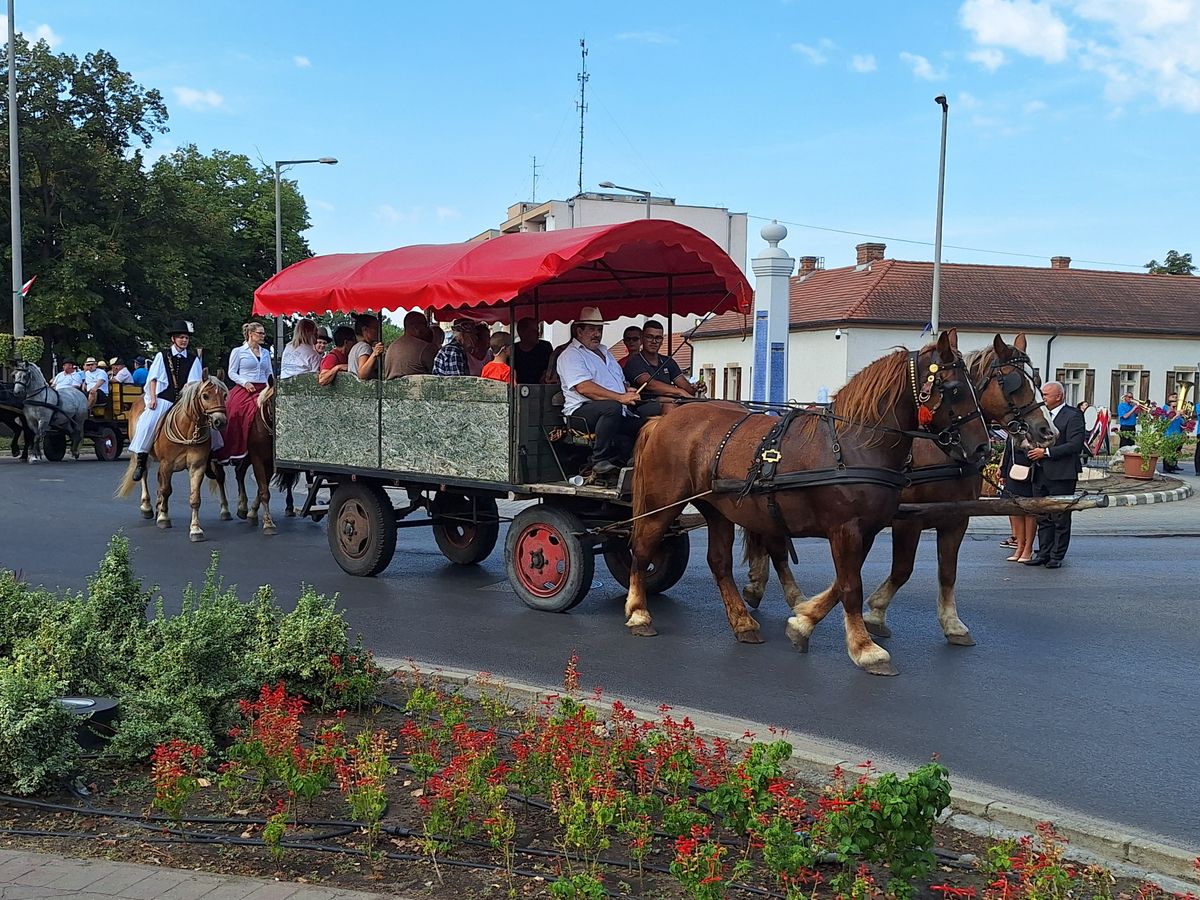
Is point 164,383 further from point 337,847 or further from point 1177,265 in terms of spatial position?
point 1177,265

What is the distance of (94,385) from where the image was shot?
2470 cm

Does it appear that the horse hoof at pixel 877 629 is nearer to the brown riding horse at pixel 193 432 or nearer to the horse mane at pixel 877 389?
the horse mane at pixel 877 389

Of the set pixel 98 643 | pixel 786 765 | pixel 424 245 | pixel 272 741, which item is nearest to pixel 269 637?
pixel 98 643

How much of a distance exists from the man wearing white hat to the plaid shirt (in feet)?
3.74

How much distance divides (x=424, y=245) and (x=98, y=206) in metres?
33.5

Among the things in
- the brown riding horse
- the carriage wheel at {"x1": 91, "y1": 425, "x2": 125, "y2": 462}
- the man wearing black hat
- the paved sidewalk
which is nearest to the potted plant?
the brown riding horse

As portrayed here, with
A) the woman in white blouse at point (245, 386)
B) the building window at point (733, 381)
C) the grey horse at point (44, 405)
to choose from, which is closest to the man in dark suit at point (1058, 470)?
the woman in white blouse at point (245, 386)

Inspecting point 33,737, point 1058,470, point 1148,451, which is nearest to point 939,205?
point 1148,451

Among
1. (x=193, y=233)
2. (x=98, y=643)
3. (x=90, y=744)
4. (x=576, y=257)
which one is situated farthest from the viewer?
(x=193, y=233)

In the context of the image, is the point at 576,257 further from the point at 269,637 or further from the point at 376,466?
the point at 269,637

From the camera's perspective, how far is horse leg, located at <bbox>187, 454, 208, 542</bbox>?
41.9 feet

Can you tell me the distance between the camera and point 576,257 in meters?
8.37

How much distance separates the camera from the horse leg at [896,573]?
8023 mm

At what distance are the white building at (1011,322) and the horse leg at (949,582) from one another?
107ft
